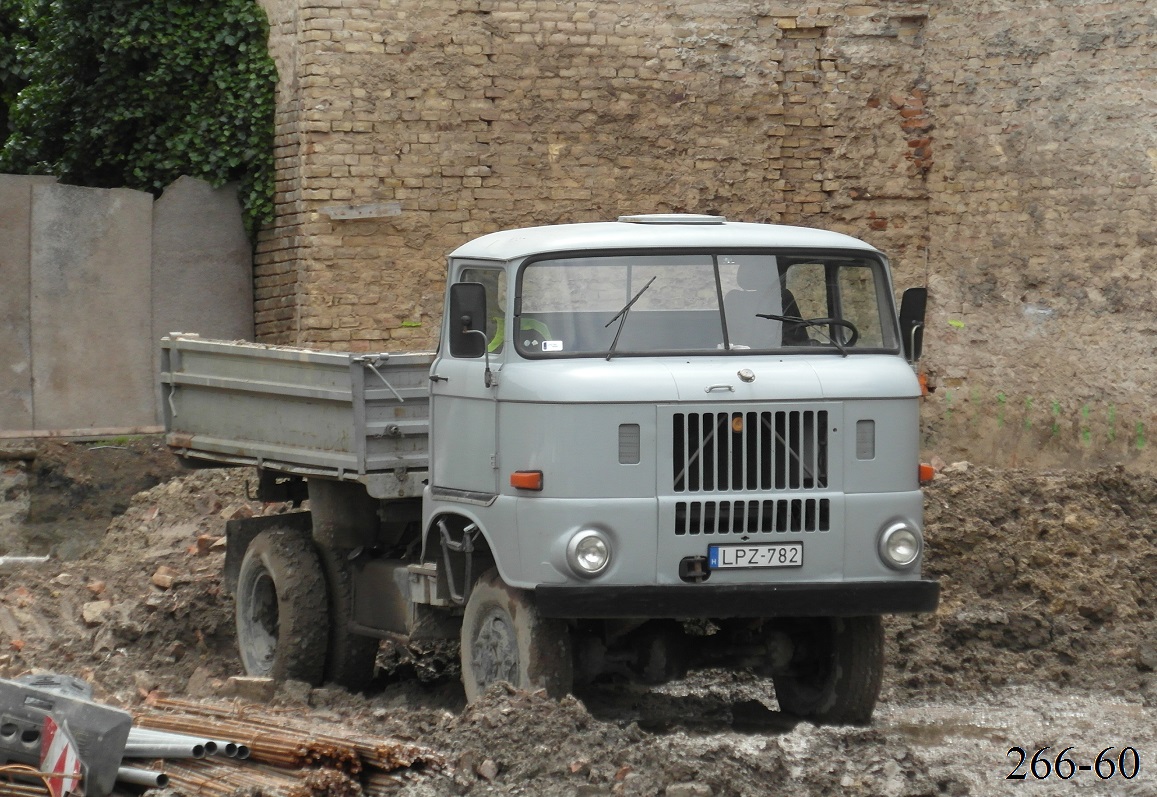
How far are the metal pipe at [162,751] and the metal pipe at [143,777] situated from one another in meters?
0.10

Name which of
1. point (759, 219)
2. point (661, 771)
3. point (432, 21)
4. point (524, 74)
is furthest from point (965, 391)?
point (661, 771)

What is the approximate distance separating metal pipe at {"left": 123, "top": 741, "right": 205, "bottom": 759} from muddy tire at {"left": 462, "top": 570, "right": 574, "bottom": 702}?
1.31 m

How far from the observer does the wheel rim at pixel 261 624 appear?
9344 mm

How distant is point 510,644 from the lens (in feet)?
23.5

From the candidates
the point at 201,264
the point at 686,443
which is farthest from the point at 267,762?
the point at 201,264

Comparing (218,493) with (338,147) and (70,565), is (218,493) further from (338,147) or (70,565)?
(338,147)

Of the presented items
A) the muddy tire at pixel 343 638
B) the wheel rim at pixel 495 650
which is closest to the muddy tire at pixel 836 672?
the wheel rim at pixel 495 650

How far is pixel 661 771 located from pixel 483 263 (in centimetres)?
268

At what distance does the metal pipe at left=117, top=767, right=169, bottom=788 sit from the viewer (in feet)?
19.8

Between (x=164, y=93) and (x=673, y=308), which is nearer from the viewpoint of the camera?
(x=673, y=308)

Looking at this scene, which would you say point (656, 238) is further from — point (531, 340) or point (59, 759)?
point (59, 759)

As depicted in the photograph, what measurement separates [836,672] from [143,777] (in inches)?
125

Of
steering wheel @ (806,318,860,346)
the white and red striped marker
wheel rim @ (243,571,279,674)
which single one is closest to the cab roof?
steering wheel @ (806,318,860,346)

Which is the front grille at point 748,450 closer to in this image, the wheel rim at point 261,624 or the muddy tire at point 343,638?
the muddy tire at point 343,638
